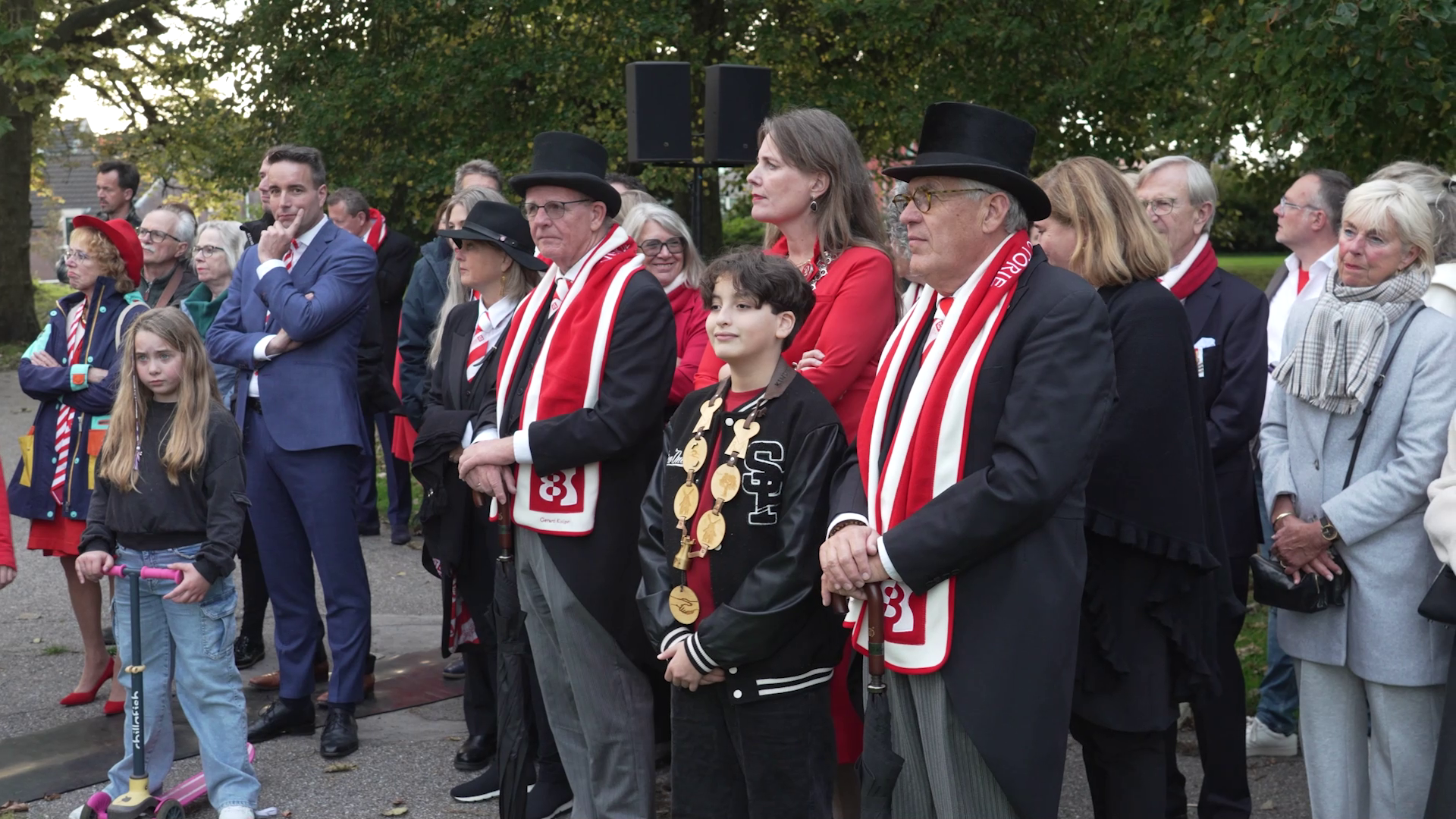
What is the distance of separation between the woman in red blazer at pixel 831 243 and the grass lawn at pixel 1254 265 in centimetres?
1836

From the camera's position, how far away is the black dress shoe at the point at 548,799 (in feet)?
15.9

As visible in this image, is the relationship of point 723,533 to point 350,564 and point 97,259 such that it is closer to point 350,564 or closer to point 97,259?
point 350,564

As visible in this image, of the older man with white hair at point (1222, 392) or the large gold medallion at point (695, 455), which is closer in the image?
the large gold medallion at point (695, 455)

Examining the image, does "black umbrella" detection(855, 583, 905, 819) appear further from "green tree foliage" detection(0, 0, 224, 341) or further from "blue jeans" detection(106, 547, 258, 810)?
"green tree foliage" detection(0, 0, 224, 341)

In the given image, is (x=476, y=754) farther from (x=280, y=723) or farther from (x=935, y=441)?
(x=935, y=441)

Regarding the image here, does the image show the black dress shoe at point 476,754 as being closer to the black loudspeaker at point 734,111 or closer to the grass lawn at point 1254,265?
the black loudspeaker at point 734,111

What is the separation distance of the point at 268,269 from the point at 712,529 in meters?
2.76

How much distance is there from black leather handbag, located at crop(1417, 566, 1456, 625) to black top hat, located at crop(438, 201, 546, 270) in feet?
9.81

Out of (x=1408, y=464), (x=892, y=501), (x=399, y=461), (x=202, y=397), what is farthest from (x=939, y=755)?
(x=399, y=461)

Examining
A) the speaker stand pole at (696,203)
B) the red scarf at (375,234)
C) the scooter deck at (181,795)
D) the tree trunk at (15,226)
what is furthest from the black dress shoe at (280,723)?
the tree trunk at (15,226)

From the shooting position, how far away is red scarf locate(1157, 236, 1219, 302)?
188 inches

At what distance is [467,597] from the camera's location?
5.16 m

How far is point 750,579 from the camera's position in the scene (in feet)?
11.6

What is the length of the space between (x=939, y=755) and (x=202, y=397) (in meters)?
3.12
